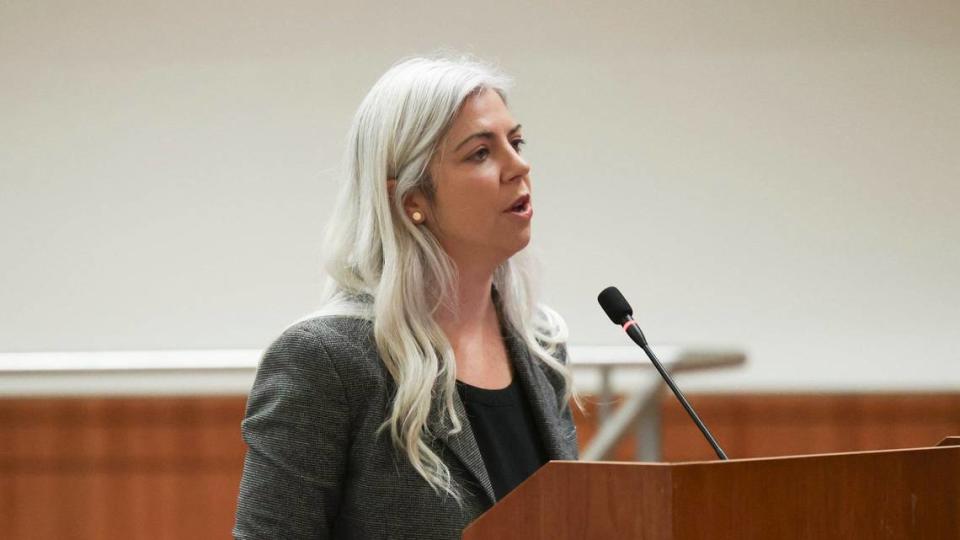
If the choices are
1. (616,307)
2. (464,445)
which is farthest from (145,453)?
(616,307)

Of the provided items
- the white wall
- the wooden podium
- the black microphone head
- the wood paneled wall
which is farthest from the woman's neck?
the white wall

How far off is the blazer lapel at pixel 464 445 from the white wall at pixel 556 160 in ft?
6.62

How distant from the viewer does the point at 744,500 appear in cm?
110

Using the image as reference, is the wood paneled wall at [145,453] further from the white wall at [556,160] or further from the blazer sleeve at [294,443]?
the blazer sleeve at [294,443]

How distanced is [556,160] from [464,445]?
215 centimetres

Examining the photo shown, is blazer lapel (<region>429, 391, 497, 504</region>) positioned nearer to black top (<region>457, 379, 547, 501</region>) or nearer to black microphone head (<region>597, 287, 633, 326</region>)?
black top (<region>457, 379, 547, 501</region>)

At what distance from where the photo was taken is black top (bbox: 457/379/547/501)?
1616mm

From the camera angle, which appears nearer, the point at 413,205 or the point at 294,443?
the point at 294,443

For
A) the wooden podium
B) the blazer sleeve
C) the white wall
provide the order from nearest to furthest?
1. the wooden podium
2. the blazer sleeve
3. the white wall

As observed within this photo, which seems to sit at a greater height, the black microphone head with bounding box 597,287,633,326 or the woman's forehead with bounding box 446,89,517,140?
the woman's forehead with bounding box 446,89,517,140

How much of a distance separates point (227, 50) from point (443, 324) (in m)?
2.14

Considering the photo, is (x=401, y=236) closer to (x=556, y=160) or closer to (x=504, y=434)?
(x=504, y=434)

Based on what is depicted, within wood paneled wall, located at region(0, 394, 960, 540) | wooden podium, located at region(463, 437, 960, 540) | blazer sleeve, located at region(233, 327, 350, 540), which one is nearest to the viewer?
wooden podium, located at region(463, 437, 960, 540)

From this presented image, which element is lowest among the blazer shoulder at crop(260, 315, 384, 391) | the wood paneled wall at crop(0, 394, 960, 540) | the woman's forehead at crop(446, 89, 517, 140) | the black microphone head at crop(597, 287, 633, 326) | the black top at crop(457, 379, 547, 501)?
the wood paneled wall at crop(0, 394, 960, 540)
